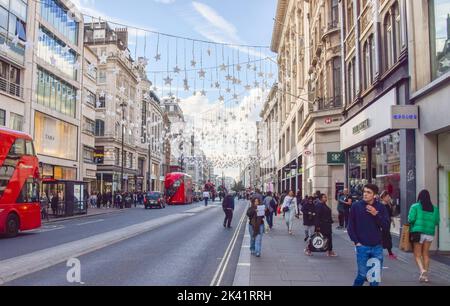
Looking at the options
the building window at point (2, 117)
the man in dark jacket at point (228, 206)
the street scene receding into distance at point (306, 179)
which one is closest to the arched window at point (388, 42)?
the street scene receding into distance at point (306, 179)

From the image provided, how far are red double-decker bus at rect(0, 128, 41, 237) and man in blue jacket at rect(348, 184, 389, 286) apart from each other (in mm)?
14607

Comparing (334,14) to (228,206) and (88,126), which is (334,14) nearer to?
(228,206)

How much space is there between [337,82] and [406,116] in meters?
14.8

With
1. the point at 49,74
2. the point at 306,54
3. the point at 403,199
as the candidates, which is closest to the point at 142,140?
the point at 49,74

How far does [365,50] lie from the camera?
22031 mm

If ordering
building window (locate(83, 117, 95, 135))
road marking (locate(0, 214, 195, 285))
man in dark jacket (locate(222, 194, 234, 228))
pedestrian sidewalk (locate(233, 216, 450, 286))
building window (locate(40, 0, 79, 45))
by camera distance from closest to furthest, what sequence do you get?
1. pedestrian sidewalk (locate(233, 216, 450, 286))
2. road marking (locate(0, 214, 195, 285))
3. man in dark jacket (locate(222, 194, 234, 228))
4. building window (locate(40, 0, 79, 45))
5. building window (locate(83, 117, 95, 135))

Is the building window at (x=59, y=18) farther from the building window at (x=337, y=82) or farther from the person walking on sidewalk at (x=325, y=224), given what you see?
the person walking on sidewalk at (x=325, y=224)

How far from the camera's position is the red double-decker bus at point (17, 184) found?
59.5ft

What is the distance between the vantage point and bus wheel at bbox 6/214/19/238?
18547mm

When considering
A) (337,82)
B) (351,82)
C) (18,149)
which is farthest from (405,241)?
(337,82)

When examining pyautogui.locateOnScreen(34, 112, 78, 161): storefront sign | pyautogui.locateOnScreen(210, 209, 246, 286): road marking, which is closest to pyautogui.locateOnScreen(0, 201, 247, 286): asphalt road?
pyautogui.locateOnScreen(210, 209, 246, 286): road marking

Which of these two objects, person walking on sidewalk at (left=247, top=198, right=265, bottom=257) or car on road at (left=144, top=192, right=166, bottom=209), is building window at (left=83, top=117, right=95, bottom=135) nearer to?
car on road at (left=144, top=192, right=166, bottom=209)

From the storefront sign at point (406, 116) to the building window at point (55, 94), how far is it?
30.9 m
